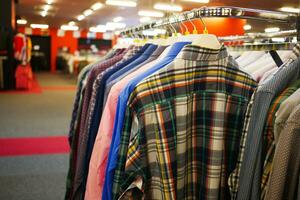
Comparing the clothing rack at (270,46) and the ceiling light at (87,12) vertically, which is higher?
the ceiling light at (87,12)

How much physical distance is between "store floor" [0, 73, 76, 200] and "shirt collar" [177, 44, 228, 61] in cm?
225

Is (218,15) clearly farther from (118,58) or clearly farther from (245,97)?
(118,58)

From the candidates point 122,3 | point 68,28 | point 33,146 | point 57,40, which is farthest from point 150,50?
point 57,40

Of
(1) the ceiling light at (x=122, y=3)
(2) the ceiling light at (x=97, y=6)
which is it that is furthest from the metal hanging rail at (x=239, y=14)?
(2) the ceiling light at (x=97, y=6)

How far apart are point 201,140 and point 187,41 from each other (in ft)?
1.36

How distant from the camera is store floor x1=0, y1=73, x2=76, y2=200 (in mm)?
3057

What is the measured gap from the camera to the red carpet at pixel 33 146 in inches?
161

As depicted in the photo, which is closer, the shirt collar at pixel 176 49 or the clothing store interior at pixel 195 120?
the clothing store interior at pixel 195 120

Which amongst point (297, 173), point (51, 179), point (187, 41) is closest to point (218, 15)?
point (187, 41)

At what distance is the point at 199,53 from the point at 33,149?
141 inches

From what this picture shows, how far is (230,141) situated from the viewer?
1284 mm

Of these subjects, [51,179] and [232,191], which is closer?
[232,191]

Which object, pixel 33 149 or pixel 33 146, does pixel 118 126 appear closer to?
pixel 33 149

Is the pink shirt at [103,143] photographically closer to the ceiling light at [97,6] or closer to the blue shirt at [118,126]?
the blue shirt at [118,126]
